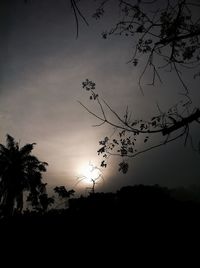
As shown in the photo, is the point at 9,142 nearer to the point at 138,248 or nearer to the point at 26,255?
the point at 26,255

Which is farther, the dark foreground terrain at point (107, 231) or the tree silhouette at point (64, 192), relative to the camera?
the tree silhouette at point (64, 192)

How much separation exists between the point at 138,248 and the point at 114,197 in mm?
6223

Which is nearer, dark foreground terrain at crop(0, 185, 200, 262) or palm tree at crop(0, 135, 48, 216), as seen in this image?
dark foreground terrain at crop(0, 185, 200, 262)

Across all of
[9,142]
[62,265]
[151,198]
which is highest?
[9,142]

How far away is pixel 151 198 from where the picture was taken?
724 inches

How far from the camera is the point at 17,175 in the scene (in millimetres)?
32781

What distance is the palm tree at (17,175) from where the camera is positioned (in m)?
32.2

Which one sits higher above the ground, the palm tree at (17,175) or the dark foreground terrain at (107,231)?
the palm tree at (17,175)

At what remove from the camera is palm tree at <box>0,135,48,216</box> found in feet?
106

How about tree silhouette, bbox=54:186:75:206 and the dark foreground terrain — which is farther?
tree silhouette, bbox=54:186:75:206

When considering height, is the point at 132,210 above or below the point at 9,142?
below

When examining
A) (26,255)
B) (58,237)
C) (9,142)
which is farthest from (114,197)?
(9,142)

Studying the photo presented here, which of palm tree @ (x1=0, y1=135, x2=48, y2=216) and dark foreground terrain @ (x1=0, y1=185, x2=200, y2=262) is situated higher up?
palm tree @ (x1=0, y1=135, x2=48, y2=216)

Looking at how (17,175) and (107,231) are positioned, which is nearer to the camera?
(107,231)
